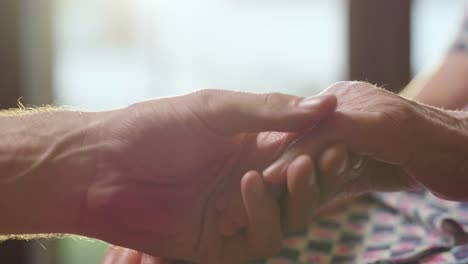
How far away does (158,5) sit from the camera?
230 cm

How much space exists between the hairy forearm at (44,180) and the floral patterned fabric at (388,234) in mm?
311

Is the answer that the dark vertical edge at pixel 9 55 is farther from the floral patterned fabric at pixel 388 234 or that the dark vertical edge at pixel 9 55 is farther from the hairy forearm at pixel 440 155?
the hairy forearm at pixel 440 155

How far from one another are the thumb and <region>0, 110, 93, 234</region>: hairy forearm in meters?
0.18

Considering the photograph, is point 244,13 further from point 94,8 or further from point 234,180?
point 234,180

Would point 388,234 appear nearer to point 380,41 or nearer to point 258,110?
point 258,110

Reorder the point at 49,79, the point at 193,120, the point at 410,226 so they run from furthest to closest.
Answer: the point at 49,79
the point at 410,226
the point at 193,120

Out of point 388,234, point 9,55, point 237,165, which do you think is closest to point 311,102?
point 237,165

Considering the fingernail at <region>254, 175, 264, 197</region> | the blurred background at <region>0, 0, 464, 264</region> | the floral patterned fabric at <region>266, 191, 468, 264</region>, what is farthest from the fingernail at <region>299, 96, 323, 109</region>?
the blurred background at <region>0, 0, 464, 264</region>

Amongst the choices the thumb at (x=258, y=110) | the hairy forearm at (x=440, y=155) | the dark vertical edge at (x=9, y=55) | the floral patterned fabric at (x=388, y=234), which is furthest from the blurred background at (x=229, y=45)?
the thumb at (x=258, y=110)

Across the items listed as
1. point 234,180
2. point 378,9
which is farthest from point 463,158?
point 378,9

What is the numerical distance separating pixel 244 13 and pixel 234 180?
157cm

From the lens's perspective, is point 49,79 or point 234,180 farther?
point 49,79

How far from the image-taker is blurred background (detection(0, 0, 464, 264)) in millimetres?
2295

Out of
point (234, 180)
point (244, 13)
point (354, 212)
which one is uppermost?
point (244, 13)
